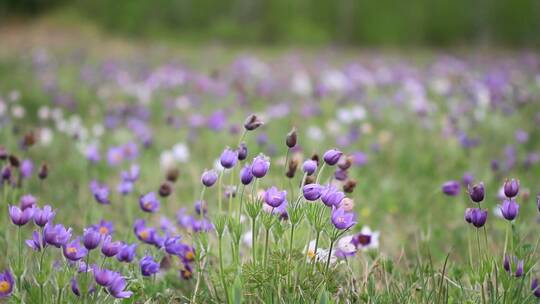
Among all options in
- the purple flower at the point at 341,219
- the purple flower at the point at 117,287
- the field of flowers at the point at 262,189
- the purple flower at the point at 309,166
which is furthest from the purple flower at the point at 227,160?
the purple flower at the point at 117,287

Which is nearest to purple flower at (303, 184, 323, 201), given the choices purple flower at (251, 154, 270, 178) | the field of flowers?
the field of flowers

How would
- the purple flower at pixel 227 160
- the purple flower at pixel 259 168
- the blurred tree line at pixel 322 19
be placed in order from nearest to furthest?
the purple flower at pixel 259 168 < the purple flower at pixel 227 160 < the blurred tree line at pixel 322 19

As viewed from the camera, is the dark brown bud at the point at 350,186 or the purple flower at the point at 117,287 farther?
the dark brown bud at the point at 350,186

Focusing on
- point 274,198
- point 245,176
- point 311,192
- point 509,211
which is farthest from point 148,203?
point 509,211

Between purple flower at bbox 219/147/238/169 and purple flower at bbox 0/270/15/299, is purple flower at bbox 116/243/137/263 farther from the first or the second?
purple flower at bbox 219/147/238/169

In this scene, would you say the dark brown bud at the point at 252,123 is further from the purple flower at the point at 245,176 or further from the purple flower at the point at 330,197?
the purple flower at the point at 330,197

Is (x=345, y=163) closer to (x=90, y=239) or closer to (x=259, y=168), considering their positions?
(x=259, y=168)

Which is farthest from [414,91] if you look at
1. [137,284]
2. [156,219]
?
[137,284]
